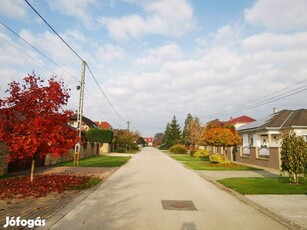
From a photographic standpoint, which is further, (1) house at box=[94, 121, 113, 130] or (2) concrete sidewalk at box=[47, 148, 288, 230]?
(1) house at box=[94, 121, 113, 130]

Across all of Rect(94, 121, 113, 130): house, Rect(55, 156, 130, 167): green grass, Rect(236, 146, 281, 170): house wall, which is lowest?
Rect(55, 156, 130, 167): green grass

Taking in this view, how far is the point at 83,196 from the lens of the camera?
946 centimetres

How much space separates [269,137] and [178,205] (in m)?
23.0

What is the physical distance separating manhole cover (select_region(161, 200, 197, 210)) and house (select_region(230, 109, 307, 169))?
552 inches

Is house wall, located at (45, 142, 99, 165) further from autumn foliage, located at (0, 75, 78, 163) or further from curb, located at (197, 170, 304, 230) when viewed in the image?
curb, located at (197, 170, 304, 230)

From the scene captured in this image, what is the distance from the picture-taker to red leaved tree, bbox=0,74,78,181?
1090cm

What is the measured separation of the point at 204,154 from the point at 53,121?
29.9 meters

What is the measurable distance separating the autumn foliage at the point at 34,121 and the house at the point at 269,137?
15.6 meters

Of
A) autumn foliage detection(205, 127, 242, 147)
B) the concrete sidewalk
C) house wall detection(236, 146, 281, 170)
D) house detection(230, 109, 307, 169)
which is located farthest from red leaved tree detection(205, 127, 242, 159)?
the concrete sidewalk

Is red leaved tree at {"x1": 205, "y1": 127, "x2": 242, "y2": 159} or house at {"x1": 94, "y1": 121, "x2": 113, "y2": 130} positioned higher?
house at {"x1": 94, "y1": 121, "x2": 113, "y2": 130}

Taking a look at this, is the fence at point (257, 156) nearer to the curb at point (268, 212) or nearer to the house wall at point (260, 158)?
the house wall at point (260, 158)

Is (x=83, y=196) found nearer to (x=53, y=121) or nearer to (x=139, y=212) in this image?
(x=139, y=212)

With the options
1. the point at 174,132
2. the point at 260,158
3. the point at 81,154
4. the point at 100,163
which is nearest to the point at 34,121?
the point at 100,163

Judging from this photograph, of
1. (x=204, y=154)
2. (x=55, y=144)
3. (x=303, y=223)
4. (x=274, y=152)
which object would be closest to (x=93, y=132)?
(x=204, y=154)
